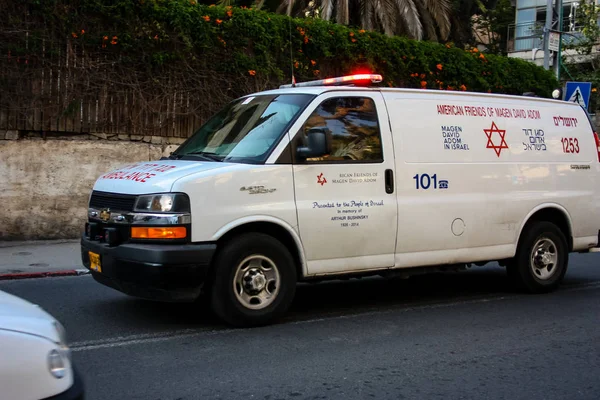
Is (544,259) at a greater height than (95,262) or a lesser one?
lesser

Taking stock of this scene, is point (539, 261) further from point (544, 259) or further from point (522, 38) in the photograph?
point (522, 38)

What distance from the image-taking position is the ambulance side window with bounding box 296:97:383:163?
6.48 meters

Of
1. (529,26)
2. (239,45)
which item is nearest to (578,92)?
(239,45)

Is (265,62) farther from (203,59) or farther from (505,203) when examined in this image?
(505,203)

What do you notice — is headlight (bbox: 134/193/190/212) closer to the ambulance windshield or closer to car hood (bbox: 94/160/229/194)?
car hood (bbox: 94/160/229/194)

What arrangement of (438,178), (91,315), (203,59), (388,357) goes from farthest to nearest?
(203,59) < (438,178) < (91,315) < (388,357)

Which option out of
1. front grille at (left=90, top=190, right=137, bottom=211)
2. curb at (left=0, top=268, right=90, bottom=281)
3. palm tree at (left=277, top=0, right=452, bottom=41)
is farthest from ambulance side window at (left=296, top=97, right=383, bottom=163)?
palm tree at (left=277, top=0, right=452, bottom=41)

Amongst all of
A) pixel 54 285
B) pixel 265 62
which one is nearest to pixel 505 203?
pixel 54 285

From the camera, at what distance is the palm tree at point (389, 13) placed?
1869 centimetres

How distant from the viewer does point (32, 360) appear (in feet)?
9.26

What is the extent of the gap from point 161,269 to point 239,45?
26.1 feet

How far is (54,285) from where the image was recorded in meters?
8.21

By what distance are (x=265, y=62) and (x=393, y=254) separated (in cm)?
715

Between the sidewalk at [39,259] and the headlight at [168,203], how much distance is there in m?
3.91
